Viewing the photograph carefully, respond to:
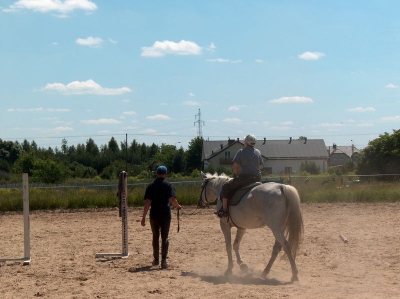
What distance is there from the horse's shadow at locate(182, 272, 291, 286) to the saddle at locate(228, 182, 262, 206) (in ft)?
4.17

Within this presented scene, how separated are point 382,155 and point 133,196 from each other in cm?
3179

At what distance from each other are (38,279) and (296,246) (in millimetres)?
4346

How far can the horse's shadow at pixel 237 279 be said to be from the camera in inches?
339

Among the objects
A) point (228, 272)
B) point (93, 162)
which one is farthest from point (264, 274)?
point (93, 162)

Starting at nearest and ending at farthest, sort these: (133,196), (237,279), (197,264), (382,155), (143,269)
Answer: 1. (237,279)
2. (143,269)
3. (197,264)
4. (133,196)
5. (382,155)

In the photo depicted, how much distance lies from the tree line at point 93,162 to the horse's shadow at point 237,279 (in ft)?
150

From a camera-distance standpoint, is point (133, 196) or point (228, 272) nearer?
point (228, 272)

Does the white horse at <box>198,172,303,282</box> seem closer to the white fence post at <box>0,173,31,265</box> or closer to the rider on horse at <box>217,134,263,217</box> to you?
the rider on horse at <box>217,134,263,217</box>

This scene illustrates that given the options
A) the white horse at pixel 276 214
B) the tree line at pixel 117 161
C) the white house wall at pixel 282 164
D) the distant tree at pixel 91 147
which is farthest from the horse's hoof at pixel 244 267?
the distant tree at pixel 91 147

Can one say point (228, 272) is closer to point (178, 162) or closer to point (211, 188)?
point (211, 188)

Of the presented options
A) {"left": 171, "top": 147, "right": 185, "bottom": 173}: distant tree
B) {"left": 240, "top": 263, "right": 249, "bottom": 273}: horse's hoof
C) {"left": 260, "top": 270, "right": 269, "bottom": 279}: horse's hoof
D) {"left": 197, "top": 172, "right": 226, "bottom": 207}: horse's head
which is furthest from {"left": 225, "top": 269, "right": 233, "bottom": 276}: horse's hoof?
{"left": 171, "top": 147, "right": 185, "bottom": 173}: distant tree

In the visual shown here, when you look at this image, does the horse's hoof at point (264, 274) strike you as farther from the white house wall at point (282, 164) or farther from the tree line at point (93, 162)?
the white house wall at point (282, 164)

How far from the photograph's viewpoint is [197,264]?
33.9 ft

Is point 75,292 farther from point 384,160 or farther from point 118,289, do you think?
point 384,160
